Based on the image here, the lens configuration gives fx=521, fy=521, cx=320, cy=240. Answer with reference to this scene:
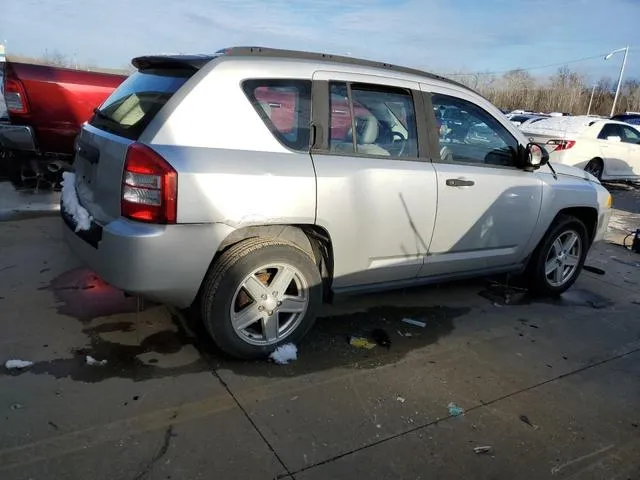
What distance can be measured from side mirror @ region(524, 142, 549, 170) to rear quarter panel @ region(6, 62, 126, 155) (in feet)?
17.8

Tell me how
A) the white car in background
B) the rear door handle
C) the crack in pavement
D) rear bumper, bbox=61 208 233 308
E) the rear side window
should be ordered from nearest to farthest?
the crack in pavement → rear bumper, bbox=61 208 233 308 → the rear side window → the rear door handle → the white car in background

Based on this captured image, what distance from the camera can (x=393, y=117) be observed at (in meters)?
3.66

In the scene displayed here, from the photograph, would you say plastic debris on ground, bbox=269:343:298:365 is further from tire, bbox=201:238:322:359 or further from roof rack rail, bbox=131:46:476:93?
roof rack rail, bbox=131:46:476:93

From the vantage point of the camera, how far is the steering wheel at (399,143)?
11.9ft

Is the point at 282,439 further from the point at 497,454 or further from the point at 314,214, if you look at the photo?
the point at 314,214

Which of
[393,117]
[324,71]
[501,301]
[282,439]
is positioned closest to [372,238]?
[393,117]

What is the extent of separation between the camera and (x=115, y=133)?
309 centimetres

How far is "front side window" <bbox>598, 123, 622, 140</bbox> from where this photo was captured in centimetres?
1265

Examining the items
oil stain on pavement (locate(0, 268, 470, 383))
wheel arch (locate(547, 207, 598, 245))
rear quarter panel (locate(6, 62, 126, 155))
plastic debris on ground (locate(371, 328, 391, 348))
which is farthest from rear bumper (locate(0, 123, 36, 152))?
wheel arch (locate(547, 207, 598, 245))

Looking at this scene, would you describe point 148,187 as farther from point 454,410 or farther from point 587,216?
point 587,216

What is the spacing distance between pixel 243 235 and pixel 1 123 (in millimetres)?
5086

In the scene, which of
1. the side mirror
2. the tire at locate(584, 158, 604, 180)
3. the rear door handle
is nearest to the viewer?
the rear door handle

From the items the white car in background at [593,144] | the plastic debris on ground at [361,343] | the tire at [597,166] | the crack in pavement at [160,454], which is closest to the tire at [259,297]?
the plastic debris on ground at [361,343]

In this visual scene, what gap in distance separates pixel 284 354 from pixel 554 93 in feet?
222
